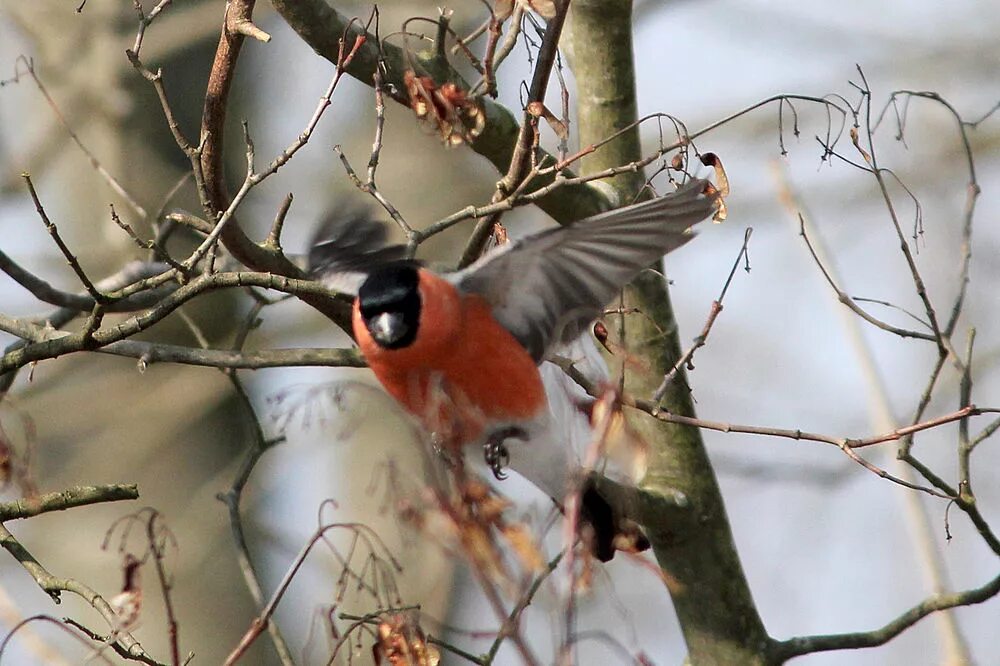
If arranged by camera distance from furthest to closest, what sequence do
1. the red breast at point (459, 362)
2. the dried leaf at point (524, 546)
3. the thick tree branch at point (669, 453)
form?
the thick tree branch at point (669, 453)
the red breast at point (459, 362)
the dried leaf at point (524, 546)

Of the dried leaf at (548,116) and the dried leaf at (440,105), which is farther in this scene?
the dried leaf at (440,105)

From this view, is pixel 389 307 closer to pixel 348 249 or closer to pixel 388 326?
pixel 388 326

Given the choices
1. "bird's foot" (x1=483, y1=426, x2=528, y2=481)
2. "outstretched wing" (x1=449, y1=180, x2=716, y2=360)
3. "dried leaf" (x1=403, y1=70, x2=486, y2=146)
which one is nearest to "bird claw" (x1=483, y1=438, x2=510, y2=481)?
"bird's foot" (x1=483, y1=426, x2=528, y2=481)

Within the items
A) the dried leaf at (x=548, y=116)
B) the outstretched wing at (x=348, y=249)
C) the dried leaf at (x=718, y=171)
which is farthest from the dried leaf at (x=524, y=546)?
the outstretched wing at (x=348, y=249)

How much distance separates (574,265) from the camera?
277 centimetres

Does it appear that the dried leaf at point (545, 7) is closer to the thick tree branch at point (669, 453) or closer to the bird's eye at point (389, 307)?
the bird's eye at point (389, 307)

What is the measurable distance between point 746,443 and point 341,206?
526 centimetres

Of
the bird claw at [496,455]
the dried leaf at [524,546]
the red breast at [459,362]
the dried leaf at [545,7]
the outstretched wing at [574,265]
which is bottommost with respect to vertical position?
the dried leaf at [524,546]

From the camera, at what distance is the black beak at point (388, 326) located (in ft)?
8.84

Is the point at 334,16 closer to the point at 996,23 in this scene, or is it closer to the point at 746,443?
the point at 996,23

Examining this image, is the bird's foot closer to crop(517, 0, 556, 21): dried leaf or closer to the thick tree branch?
the thick tree branch

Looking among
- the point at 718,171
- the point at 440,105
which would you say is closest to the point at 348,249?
the point at 440,105

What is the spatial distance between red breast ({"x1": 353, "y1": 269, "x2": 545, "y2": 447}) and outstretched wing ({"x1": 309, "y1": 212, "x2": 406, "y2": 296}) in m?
0.32

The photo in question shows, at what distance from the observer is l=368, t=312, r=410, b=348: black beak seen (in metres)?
2.69
